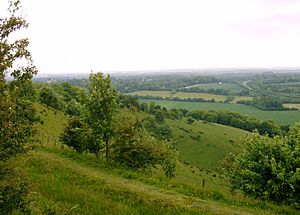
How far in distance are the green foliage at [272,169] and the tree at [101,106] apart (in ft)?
41.2

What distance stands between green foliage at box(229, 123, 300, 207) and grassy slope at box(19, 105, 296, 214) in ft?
4.67

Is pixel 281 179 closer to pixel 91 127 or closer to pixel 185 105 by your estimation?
pixel 91 127

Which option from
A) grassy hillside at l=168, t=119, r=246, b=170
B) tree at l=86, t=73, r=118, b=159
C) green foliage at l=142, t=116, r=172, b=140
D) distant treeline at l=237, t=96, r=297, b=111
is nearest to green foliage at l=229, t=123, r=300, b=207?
tree at l=86, t=73, r=118, b=159

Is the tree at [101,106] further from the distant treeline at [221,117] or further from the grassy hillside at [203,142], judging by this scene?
the distant treeline at [221,117]

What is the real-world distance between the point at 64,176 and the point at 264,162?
15064mm

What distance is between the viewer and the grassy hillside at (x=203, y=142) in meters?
96.2

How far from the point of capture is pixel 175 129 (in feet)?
386

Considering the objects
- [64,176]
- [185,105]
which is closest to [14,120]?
[64,176]

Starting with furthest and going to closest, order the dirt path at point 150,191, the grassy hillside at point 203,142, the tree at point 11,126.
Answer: the grassy hillside at point 203,142 → the dirt path at point 150,191 → the tree at point 11,126

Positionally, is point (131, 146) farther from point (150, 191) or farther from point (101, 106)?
point (150, 191)

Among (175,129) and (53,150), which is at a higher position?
(53,150)

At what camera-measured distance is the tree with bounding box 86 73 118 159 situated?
2994cm

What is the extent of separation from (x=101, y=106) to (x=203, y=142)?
270ft

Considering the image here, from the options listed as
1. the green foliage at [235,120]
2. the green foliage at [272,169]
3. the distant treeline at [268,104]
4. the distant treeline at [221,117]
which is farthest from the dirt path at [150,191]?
the distant treeline at [268,104]
